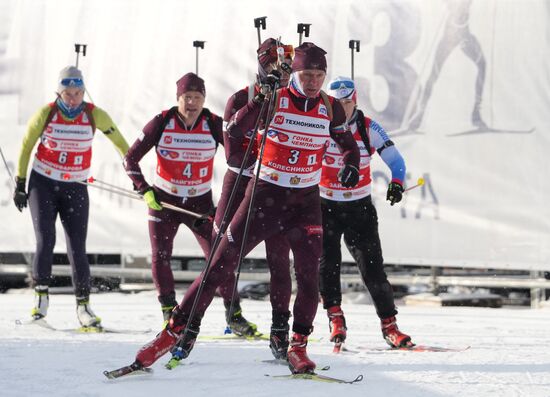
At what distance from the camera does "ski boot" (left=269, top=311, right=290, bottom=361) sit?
5133 mm

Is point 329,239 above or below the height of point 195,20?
below

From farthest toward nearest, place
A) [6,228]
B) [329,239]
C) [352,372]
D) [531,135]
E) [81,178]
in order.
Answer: [6,228], [531,135], [81,178], [329,239], [352,372]

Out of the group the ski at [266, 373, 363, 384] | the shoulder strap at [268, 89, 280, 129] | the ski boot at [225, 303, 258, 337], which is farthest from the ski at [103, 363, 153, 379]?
the ski boot at [225, 303, 258, 337]

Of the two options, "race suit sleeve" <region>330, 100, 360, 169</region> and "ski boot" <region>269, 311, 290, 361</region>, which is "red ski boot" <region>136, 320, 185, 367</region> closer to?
"ski boot" <region>269, 311, 290, 361</region>

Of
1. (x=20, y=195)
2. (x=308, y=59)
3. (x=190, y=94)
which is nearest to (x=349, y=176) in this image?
(x=308, y=59)

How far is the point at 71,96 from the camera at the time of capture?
6.91m

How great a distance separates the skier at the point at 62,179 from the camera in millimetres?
6863

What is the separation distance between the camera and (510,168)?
903cm

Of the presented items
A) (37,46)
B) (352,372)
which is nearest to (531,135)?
(352,372)

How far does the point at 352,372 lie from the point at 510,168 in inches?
189

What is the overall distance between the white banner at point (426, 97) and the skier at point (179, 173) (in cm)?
336

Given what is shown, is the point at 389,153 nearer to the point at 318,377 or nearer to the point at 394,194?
the point at 394,194

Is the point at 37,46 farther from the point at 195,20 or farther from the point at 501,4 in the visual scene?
the point at 501,4

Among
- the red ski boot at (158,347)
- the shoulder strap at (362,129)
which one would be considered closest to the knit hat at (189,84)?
the shoulder strap at (362,129)
